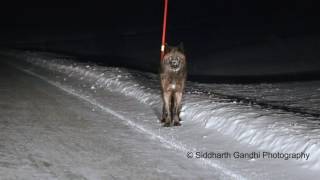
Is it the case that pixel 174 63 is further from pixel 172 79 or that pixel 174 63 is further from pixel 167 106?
pixel 167 106

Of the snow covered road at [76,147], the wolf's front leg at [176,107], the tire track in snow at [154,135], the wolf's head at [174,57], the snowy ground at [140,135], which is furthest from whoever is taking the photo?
the wolf's front leg at [176,107]

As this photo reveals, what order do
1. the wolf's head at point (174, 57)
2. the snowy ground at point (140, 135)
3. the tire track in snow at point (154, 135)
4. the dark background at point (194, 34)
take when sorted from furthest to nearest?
the dark background at point (194, 34) < the wolf's head at point (174, 57) < the tire track in snow at point (154, 135) < the snowy ground at point (140, 135)

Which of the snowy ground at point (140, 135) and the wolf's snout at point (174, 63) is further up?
the wolf's snout at point (174, 63)

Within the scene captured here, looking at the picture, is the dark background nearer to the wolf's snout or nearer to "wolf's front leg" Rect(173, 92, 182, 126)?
"wolf's front leg" Rect(173, 92, 182, 126)

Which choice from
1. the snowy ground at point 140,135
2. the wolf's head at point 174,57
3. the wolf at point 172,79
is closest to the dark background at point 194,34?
the snowy ground at point 140,135

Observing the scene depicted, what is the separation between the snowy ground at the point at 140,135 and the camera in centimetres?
848

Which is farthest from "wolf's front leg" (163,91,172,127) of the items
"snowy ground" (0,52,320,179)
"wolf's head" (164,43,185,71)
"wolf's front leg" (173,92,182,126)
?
"wolf's head" (164,43,185,71)

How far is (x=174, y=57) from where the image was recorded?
10.7 m

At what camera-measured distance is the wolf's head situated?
34.9ft

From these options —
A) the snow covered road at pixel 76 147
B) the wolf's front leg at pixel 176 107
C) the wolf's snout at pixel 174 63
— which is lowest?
the snow covered road at pixel 76 147

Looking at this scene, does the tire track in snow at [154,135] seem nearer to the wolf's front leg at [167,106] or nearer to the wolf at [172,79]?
the wolf's front leg at [167,106]

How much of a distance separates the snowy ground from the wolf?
37 cm

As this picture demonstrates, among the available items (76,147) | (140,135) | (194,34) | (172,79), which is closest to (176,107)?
(172,79)

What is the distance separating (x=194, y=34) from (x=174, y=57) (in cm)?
4249
